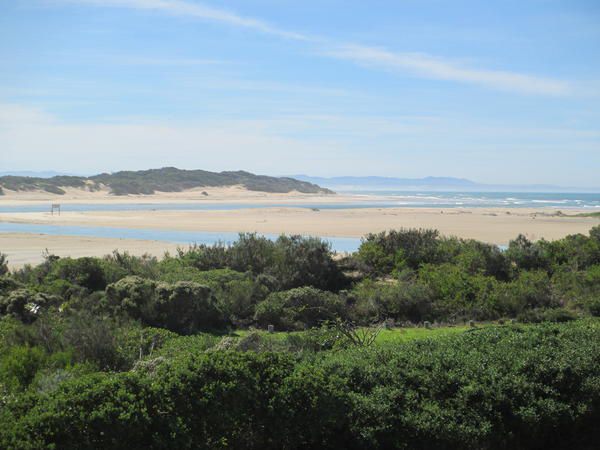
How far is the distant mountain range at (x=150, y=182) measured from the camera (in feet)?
309

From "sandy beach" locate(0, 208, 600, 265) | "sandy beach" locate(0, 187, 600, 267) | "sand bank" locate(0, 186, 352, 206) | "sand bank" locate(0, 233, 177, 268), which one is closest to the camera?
"sand bank" locate(0, 233, 177, 268)

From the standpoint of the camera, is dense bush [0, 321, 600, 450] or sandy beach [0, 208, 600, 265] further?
sandy beach [0, 208, 600, 265]

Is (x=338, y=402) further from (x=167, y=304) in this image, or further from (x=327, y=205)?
(x=327, y=205)

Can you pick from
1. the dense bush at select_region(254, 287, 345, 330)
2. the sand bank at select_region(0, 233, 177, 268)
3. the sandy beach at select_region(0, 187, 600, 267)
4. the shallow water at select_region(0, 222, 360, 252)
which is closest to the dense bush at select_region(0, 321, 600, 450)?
the dense bush at select_region(254, 287, 345, 330)

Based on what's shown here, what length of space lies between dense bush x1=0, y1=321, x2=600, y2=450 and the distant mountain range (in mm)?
87592

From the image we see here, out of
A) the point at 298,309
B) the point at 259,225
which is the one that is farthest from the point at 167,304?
the point at 259,225

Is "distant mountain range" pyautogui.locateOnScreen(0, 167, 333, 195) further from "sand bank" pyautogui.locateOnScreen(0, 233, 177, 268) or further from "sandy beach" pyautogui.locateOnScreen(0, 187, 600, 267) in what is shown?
"sand bank" pyautogui.locateOnScreen(0, 233, 177, 268)

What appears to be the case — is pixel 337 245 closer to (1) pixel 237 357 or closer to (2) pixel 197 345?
(2) pixel 197 345

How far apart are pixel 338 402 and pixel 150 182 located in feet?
362

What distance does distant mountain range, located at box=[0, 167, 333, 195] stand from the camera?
94.2 m

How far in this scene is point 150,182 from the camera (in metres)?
114

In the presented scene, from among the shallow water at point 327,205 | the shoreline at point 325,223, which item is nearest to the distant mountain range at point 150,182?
the shallow water at point 327,205

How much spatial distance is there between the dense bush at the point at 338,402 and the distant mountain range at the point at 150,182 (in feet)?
287

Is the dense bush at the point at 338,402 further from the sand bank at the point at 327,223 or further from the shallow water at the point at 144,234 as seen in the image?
the sand bank at the point at 327,223
